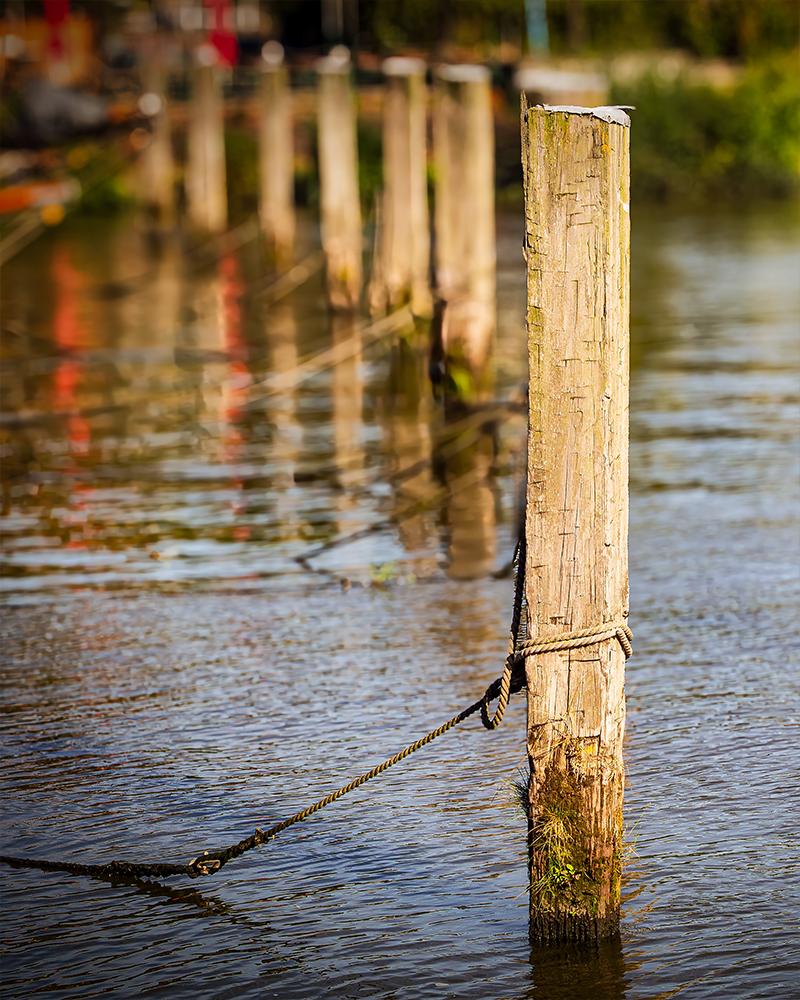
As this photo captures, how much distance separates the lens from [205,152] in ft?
100

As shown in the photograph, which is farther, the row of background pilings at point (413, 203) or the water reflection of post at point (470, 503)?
the row of background pilings at point (413, 203)

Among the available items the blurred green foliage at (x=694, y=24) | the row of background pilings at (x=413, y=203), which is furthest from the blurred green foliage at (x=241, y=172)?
the row of background pilings at (x=413, y=203)

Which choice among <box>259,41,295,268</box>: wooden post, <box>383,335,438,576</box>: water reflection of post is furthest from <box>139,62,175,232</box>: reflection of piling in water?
<box>383,335,438,576</box>: water reflection of post

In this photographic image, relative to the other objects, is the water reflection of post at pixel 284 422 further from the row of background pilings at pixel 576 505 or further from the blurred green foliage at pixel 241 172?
the blurred green foliage at pixel 241 172

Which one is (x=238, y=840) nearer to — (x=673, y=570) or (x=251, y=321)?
(x=673, y=570)

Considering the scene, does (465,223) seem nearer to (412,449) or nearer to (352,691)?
(412,449)

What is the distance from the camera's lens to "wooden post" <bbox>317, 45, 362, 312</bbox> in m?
21.7

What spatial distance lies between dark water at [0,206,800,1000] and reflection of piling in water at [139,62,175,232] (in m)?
17.4

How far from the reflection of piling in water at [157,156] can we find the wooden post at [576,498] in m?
29.0

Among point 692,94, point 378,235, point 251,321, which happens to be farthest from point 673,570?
point 692,94

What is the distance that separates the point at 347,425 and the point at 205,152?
16.4 meters

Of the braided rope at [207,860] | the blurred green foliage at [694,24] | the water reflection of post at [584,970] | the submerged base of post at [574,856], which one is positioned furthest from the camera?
the blurred green foliage at [694,24]

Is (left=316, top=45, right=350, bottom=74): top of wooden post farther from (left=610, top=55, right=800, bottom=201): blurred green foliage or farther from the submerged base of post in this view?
(left=610, top=55, right=800, bottom=201): blurred green foliage

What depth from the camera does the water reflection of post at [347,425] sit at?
39.8ft
